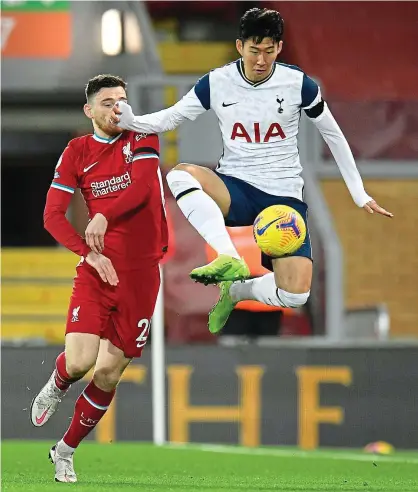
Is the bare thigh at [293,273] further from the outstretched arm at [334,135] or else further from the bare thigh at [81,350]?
the bare thigh at [81,350]

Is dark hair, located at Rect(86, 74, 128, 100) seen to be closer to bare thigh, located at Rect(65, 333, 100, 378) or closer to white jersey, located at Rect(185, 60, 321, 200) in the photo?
white jersey, located at Rect(185, 60, 321, 200)

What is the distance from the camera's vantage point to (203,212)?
8508 millimetres

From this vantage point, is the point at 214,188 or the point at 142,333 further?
the point at 142,333

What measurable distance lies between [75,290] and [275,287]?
1164mm

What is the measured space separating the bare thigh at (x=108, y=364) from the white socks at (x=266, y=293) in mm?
779

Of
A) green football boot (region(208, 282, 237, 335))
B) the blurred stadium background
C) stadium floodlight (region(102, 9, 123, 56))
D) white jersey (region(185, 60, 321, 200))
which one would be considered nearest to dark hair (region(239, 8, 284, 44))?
white jersey (region(185, 60, 321, 200))

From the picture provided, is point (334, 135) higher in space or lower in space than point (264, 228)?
higher

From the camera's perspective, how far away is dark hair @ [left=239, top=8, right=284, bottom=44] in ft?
26.6

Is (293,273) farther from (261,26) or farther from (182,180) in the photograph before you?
(261,26)

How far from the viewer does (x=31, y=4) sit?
52.5 ft

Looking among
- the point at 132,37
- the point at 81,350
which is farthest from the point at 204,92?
the point at 132,37

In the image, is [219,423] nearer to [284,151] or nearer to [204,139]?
[204,139]

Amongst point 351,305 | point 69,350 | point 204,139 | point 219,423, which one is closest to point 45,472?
point 69,350

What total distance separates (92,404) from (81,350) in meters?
0.48
